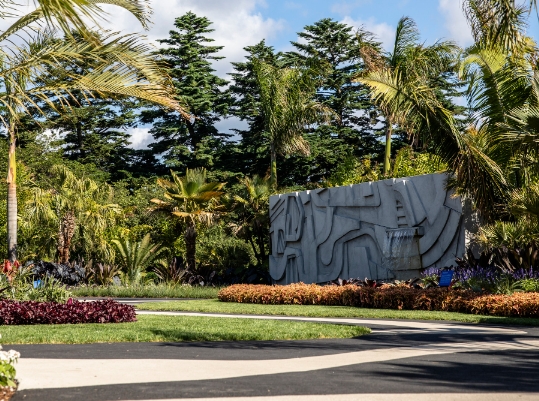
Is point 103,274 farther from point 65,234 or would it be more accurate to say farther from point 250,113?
point 250,113

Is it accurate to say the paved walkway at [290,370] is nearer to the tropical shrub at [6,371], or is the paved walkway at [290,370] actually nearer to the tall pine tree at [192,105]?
the tropical shrub at [6,371]

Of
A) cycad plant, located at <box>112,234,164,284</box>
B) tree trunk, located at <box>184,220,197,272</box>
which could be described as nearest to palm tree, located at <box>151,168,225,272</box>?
tree trunk, located at <box>184,220,197,272</box>

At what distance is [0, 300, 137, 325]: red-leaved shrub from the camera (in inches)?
481

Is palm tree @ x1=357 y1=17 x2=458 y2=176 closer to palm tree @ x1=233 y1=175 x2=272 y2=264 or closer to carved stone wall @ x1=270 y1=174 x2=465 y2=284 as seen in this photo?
carved stone wall @ x1=270 y1=174 x2=465 y2=284

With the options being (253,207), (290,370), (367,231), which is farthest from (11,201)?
(290,370)

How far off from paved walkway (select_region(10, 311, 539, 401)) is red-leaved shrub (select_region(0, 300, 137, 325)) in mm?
3324

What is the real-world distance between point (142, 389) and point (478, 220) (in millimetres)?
15883

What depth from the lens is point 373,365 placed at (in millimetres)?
7457

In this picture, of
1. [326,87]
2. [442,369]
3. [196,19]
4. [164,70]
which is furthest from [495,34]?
[196,19]

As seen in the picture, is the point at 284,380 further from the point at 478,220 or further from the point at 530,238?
the point at 478,220

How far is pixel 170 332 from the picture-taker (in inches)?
419

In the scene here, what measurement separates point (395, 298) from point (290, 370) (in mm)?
9726

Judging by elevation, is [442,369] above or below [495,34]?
below

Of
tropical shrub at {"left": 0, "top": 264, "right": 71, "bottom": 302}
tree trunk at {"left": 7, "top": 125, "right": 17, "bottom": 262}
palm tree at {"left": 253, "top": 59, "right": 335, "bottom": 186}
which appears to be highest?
palm tree at {"left": 253, "top": 59, "right": 335, "bottom": 186}
